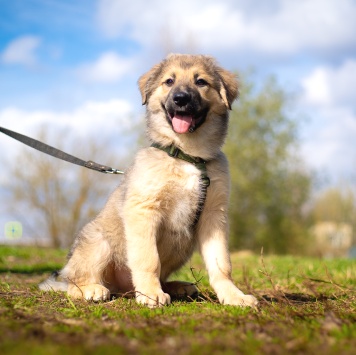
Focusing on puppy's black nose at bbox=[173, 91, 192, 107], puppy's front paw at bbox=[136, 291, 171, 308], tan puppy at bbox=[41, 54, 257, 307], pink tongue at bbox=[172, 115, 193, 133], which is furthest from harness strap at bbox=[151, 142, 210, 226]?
puppy's front paw at bbox=[136, 291, 171, 308]

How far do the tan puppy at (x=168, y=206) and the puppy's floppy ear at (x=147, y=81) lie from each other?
0.01 metres

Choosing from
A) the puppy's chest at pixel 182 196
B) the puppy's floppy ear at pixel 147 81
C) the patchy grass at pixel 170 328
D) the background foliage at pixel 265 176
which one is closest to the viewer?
the patchy grass at pixel 170 328

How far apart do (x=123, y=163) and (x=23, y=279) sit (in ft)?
58.6

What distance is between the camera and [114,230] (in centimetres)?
472

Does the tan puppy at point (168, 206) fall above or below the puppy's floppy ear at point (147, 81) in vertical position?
below

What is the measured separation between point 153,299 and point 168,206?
81cm

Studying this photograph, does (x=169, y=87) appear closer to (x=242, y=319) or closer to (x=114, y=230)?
(x=114, y=230)

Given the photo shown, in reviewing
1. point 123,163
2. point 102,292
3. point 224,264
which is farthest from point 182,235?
point 123,163

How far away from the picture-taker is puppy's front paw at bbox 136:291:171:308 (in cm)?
397

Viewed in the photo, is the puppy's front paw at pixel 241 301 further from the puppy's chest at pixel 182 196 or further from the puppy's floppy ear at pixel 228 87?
the puppy's floppy ear at pixel 228 87

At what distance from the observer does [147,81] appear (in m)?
5.05

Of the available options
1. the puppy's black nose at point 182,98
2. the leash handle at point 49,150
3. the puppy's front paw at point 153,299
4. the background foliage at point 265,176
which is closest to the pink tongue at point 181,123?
the puppy's black nose at point 182,98

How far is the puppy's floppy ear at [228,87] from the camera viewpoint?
4879 millimetres

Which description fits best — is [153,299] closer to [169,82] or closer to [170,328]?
[170,328]
